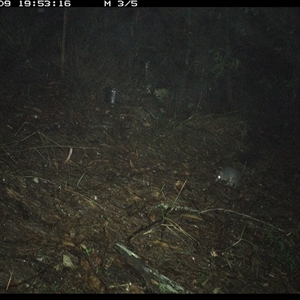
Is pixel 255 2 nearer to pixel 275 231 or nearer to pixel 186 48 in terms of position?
pixel 186 48

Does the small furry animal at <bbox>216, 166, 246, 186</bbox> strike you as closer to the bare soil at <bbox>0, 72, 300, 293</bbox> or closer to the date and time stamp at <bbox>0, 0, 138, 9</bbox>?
the bare soil at <bbox>0, 72, 300, 293</bbox>

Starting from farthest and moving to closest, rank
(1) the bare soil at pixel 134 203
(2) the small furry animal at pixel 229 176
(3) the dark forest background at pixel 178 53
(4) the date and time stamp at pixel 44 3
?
(3) the dark forest background at pixel 178 53, (4) the date and time stamp at pixel 44 3, (2) the small furry animal at pixel 229 176, (1) the bare soil at pixel 134 203

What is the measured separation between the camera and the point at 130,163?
3857 millimetres

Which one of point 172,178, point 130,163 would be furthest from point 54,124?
point 172,178

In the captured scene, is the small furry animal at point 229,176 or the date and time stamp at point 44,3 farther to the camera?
the date and time stamp at point 44,3

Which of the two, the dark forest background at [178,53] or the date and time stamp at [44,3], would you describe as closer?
the date and time stamp at [44,3]

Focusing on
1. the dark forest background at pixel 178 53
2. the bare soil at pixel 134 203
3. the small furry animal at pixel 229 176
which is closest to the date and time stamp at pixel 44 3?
the dark forest background at pixel 178 53

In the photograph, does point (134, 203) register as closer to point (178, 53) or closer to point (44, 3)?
point (178, 53)

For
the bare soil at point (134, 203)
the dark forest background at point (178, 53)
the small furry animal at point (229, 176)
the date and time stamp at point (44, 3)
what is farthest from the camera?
the dark forest background at point (178, 53)

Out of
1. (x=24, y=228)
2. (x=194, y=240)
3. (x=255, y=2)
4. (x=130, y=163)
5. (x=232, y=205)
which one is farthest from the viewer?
(x=255, y=2)

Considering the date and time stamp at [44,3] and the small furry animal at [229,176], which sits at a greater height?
the date and time stamp at [44,3]

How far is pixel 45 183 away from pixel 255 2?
490 centimetres

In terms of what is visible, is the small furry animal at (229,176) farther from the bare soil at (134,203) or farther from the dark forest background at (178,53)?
the dark forest background at (178,53)

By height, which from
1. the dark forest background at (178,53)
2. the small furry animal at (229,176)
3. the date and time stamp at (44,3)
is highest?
the date and time stamp at (44,3)
